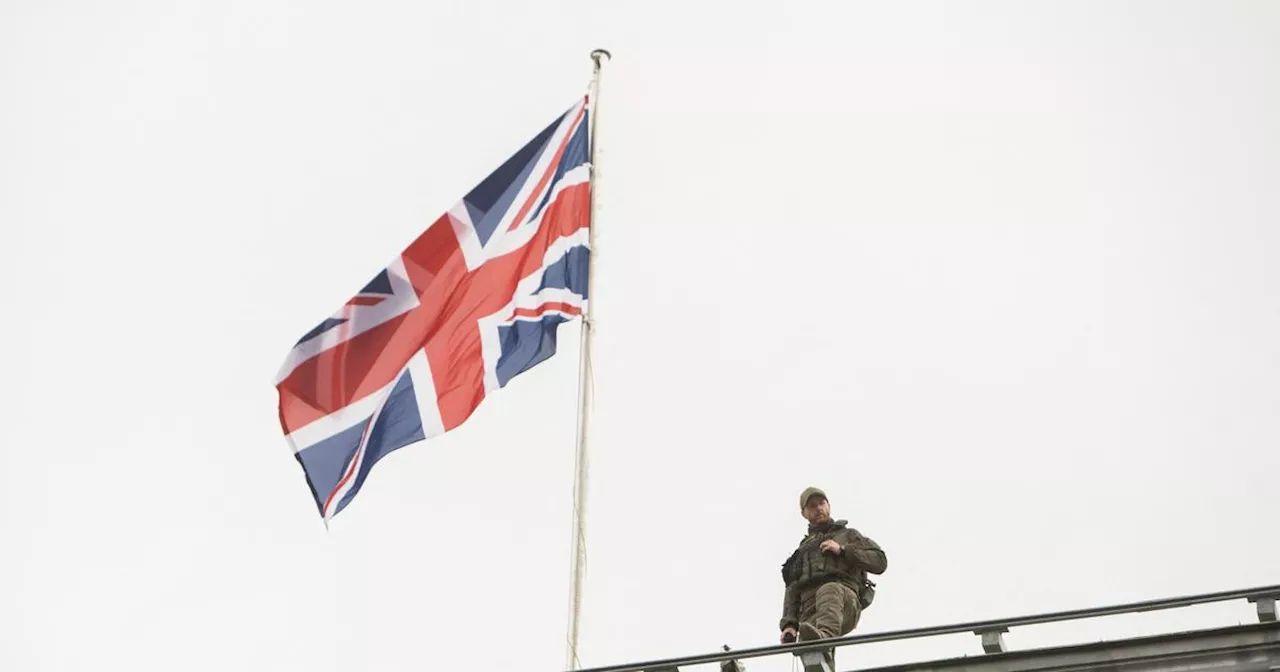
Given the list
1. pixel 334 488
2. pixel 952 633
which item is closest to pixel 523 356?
pixel 334 488

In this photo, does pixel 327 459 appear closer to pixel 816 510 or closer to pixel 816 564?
pixel 816 510

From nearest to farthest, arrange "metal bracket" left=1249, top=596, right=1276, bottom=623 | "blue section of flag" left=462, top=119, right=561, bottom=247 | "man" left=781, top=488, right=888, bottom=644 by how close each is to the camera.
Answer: "metal bracket" left=1249, top=596, right=1276, bottom=623
"man" left=781, top=488, right=888, bottom=644
"blue section of flag" left=462, top=119, right=561, bottom=247

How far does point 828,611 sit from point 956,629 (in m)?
2.13

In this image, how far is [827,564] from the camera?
2016cm

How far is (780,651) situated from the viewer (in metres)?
18.6

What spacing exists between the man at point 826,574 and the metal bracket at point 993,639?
6.01 feet

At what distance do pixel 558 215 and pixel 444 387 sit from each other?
266 centimetres

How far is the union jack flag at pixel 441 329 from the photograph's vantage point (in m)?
25.1

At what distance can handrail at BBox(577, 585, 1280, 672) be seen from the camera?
17.6 metres

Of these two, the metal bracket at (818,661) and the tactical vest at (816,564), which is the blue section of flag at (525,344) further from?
the metal bracket at (818,661)

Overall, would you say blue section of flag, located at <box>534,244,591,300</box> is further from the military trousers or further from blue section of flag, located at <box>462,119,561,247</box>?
the military trousers

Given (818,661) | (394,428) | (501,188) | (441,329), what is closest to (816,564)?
(818,661)

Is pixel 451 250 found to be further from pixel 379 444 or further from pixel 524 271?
pixel 379 444

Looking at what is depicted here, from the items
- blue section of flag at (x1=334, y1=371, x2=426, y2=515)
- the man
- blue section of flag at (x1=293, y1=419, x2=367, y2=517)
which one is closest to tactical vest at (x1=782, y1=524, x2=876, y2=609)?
the man
